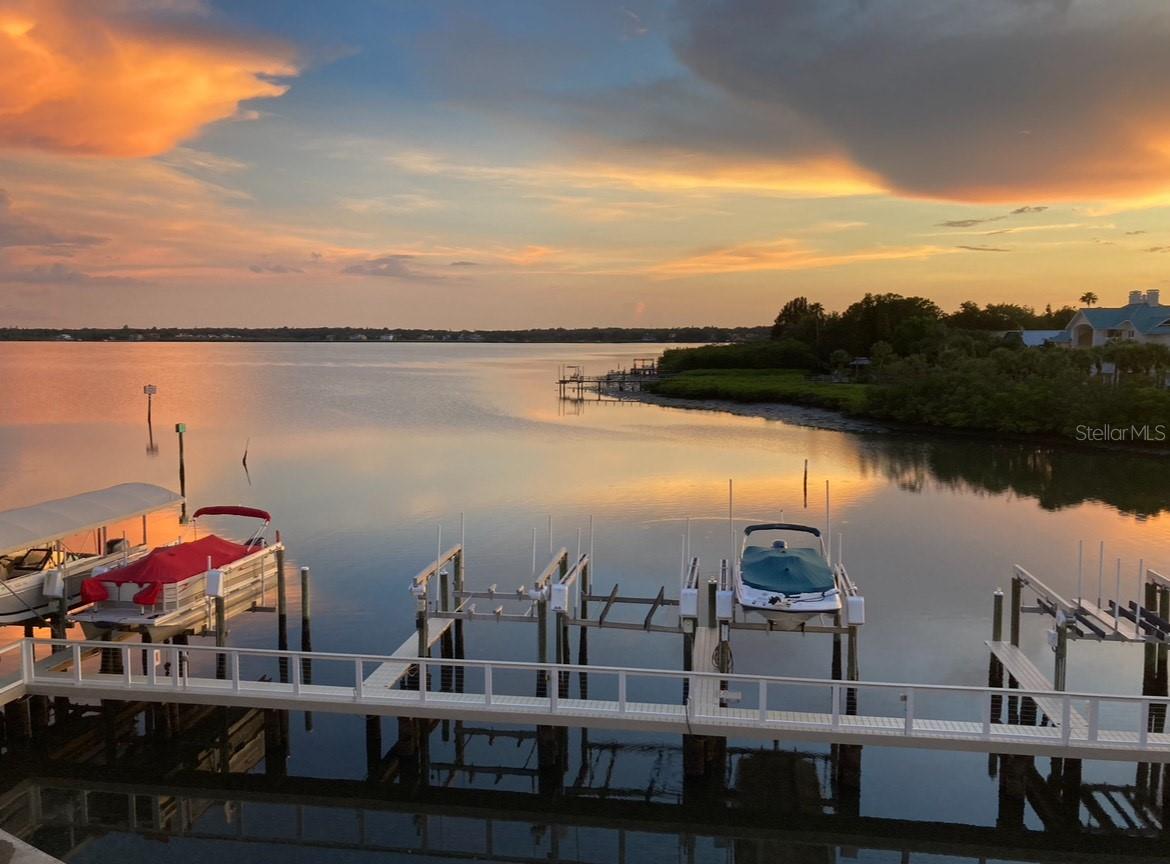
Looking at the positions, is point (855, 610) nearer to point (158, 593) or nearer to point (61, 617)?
point (158, 593)

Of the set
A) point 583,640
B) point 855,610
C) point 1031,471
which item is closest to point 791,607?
point 855,610

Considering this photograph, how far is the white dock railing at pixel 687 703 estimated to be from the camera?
13477 mm

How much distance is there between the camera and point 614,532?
110 ft

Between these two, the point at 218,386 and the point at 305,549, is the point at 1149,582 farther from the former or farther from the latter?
the point at 218,386

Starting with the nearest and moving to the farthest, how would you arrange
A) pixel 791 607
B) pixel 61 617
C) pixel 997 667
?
pixel 791 607 → pixel 61 617 → pixel 997 667

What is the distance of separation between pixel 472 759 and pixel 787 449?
151ft

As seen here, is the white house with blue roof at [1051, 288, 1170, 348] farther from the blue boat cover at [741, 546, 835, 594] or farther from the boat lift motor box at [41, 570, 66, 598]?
the boat lift motor box at [41, 570, 66, 598]

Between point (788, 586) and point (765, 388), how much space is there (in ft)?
262

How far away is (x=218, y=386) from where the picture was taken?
429ft

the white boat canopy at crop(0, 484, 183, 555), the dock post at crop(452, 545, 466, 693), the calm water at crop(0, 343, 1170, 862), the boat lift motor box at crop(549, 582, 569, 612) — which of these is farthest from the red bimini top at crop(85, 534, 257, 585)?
the boat lift motor box at crop(549, 582, 569, 612)

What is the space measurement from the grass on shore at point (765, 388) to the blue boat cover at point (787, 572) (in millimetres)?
61863

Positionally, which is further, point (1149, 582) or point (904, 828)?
point (1149, 582)

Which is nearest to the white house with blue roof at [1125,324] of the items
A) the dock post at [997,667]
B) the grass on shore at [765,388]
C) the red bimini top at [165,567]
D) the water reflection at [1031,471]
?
the grass on shore at [765,388]

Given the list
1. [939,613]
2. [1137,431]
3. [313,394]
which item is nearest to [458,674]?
[939,613]
